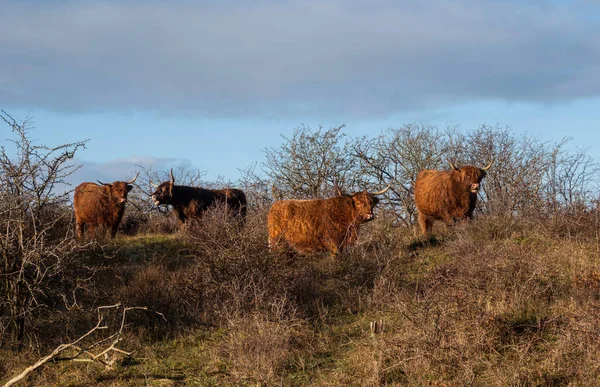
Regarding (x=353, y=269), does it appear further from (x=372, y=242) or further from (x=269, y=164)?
(x=269, y=164)

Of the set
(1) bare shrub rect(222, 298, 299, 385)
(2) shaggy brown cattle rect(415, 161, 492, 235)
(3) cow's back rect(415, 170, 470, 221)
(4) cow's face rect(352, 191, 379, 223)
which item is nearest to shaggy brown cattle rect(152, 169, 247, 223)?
(3) cow's back rect(415, 170, 470, 221)

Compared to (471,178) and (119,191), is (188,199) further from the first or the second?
(471,178)

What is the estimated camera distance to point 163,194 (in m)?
17.2

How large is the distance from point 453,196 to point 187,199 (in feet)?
22.6

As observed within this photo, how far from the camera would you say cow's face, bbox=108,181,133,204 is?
1655cm

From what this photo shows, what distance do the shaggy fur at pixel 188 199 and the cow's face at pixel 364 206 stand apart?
562 cm

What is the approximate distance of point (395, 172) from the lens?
19.1 m

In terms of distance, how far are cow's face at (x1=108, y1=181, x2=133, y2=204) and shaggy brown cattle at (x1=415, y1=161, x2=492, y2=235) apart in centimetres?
711

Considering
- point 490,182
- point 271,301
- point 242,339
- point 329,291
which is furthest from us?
point 490,182

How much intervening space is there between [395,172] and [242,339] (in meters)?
12.4

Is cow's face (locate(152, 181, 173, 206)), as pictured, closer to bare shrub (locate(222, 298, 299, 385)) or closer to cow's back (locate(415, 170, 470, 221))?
cow's back (locate(415, 170, 470, 221))

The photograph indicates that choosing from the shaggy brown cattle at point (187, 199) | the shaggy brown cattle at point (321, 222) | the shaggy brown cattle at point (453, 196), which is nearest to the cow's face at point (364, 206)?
the shaggy brown cattle at point (321, 222)

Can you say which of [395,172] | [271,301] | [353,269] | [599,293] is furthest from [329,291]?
[395,172]

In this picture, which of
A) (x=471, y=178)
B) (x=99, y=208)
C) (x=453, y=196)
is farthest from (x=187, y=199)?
(x=471, y=178)
